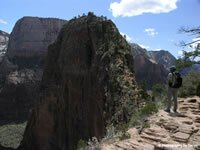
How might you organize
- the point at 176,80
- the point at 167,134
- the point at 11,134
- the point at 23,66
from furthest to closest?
the point at 23,66 < the point at 11,134 < the point at 176,80 < the point at 167,134

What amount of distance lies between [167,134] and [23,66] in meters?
136

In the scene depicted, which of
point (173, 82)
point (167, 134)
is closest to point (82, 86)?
point (173, 82)

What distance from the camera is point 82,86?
50062mm

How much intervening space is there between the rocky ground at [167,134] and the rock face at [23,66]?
89952mm

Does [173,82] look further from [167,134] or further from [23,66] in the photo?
[23,66]

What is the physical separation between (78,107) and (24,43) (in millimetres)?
119056

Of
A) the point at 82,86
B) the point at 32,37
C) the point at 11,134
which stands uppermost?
the point at 32,37

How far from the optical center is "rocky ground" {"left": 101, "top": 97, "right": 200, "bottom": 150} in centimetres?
1366

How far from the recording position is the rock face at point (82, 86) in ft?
118

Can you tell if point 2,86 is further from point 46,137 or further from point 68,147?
point 68,147

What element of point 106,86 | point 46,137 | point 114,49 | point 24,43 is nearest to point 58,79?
point 46,137

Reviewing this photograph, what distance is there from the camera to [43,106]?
6038cm

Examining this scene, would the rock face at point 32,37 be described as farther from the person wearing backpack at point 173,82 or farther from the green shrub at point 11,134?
the person wearing backpack at point 173,82

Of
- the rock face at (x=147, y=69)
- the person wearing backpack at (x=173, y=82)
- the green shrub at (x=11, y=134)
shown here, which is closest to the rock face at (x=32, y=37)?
the rock face at (x=147, y=69)
